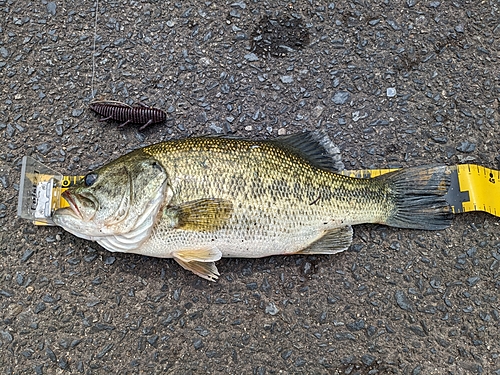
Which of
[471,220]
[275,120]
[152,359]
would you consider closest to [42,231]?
[152,359]

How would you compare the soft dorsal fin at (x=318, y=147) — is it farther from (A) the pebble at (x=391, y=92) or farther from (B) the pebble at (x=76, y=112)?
(B) the pebble at (x=76, y=112)

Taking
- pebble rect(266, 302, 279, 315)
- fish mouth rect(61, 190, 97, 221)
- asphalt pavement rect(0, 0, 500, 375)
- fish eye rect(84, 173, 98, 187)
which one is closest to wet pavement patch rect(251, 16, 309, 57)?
asphalt pavement rect(0, 0, 500, 375)

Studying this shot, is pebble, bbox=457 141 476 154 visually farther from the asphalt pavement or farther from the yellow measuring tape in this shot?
the yellow measuring tape

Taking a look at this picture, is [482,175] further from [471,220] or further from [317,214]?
[317,214]

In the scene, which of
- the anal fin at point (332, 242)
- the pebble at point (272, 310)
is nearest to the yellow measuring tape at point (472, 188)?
the anal fin at point (332, 242)

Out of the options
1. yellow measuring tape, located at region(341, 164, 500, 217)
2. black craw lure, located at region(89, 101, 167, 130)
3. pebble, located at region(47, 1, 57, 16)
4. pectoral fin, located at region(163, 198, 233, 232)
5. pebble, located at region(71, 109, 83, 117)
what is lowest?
yellow measuring tape, located at region(341, 164, 500, 217)

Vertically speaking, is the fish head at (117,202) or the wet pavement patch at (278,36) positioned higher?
the wet pavement patch at (278,36)

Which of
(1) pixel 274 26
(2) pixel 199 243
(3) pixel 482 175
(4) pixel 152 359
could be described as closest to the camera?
(2) pixel 199 243
